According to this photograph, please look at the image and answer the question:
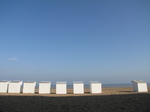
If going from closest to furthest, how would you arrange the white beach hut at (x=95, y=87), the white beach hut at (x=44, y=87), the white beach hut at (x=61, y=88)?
the white beach hut at (x=61, y=88) → the white beach hut at (x=44, y=87) → the white beach hut at (x=95, y=87)

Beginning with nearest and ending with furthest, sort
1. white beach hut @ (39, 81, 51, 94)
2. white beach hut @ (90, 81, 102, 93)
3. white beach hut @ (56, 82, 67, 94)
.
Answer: white beach hut @ (56, 82, 67, 94)
white beach hut @ (39, 81, 51, 94)
white beach hut @ (90, 81, 102, 93)

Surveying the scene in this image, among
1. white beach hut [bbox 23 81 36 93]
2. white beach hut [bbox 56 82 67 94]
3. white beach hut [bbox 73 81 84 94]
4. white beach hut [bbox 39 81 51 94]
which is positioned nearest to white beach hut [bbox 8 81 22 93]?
white beach hut [bbox 23 81 36 93]

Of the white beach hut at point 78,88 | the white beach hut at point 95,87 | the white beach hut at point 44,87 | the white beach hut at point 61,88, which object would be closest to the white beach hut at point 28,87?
the white beach hut at point 44,87

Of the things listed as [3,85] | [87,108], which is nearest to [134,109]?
[87,108]

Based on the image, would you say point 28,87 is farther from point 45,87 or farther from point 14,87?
point 45,87

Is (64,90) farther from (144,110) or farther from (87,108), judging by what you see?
(144,110)

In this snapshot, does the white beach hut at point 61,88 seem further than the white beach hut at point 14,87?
No

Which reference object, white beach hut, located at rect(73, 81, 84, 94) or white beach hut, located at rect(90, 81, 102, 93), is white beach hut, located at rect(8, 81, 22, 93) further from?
white beach hut, located at rect(90, 81, 102, 93)

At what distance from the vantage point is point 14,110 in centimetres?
887

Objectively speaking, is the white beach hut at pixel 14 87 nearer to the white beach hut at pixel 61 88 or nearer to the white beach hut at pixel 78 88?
the white beach hut at pixel 61 88

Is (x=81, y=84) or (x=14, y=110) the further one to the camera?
(x=81, y=84)

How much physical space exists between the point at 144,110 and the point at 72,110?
413cm

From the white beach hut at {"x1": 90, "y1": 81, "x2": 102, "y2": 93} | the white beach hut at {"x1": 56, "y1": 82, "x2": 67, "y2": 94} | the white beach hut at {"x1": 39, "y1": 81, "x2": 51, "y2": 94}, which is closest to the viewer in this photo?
the white beach hut at {"x1": 56, "y1": 82, "x2": 67, "y2": 94}

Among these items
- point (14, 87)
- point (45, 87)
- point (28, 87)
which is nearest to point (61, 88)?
point (45, 87)
